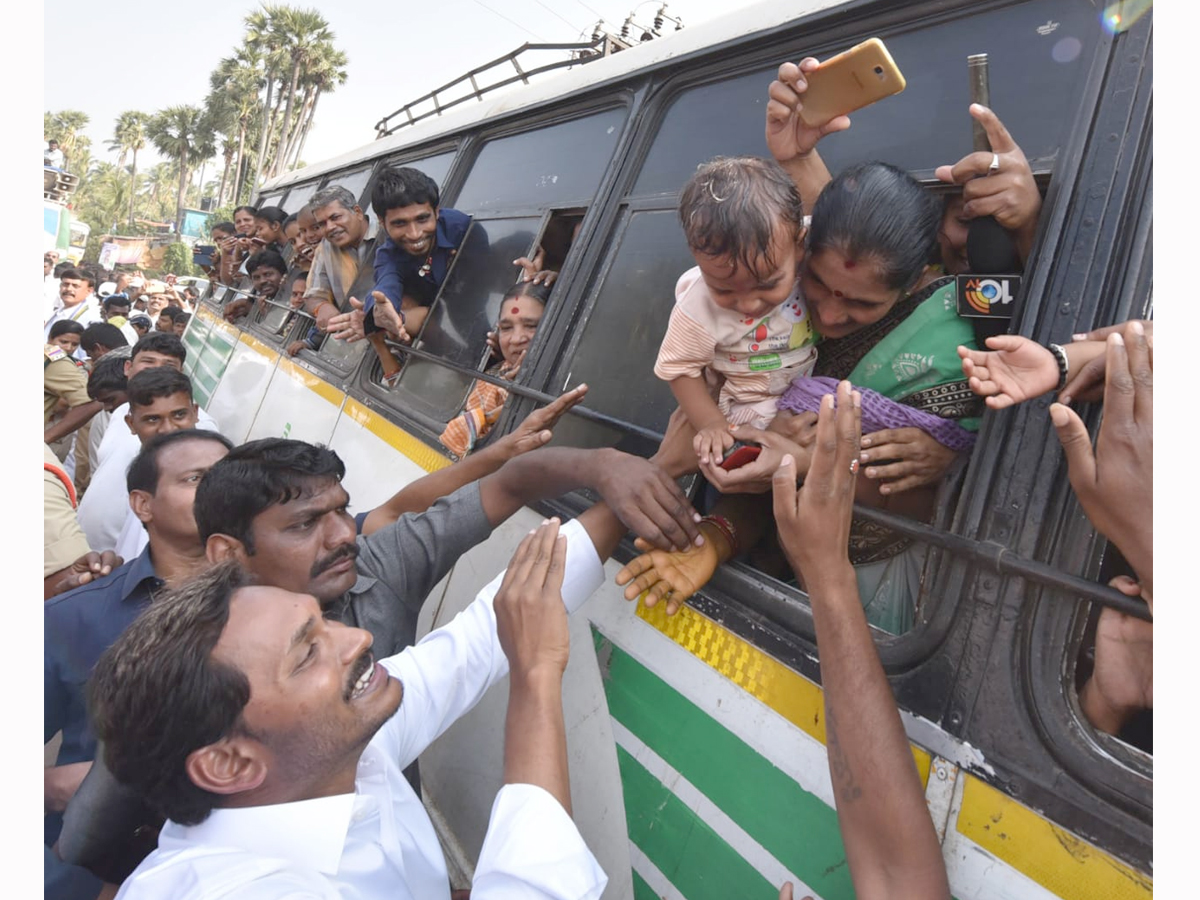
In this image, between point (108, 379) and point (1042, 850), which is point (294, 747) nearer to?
point (1042, 850)

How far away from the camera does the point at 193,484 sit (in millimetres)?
2283

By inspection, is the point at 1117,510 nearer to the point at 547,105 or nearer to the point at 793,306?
the point at 793,306

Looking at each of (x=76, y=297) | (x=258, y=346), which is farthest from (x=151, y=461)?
(x=76, y=297)

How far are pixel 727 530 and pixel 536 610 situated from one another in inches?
18.0

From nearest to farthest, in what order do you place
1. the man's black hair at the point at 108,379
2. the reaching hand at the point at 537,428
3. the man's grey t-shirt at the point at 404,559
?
the man's grey t-shirt at the point at 404,559 → the reaching hand at the point at 537,428 → the man's black hair at the point at 108,379

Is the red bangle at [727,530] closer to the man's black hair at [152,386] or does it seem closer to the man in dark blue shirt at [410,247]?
the man in dark blue shirt at [410,247]

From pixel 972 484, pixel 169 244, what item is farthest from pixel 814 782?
pixel 169 244

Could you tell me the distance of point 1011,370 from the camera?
1.03m

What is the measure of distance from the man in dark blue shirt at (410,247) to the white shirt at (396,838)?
190 cm

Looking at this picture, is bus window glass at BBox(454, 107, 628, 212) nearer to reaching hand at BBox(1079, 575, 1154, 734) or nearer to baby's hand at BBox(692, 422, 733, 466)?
baby's hand at BBox(692, 422, 733, 466)

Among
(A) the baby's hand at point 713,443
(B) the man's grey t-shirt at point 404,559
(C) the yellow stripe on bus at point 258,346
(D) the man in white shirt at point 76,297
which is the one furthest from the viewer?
(D) the man in white shirt at point 76,297

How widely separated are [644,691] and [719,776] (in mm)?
252

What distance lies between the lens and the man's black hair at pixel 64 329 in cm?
641

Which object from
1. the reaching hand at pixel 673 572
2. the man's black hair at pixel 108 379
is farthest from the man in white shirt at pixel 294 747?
the man's black hair at pixel 108 379
